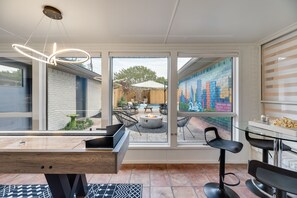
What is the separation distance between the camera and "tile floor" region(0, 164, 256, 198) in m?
2.43

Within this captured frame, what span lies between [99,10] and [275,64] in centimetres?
300

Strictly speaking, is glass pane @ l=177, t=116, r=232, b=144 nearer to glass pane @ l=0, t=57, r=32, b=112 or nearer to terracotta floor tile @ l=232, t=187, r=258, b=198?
terracotta floor tile @ l=232, t=187, r=258, b=198

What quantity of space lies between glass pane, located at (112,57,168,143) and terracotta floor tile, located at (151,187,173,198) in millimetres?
1170

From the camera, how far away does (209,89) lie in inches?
140

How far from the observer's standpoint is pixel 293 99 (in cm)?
264

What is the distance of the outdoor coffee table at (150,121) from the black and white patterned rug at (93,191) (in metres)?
1.31

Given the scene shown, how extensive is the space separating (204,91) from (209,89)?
0.11m

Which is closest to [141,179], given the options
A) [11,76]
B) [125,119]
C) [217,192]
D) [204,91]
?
A: [217,192]

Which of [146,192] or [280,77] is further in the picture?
[280,77]

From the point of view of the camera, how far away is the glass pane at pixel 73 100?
Answer: 11.6 feet

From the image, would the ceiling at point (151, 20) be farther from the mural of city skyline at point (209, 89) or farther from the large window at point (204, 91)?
the mural of city skyline at point (209, 89)

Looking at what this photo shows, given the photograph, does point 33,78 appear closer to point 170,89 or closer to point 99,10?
point 99,10

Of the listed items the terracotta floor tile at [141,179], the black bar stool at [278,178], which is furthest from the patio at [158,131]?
the black bar stool at [278,178]

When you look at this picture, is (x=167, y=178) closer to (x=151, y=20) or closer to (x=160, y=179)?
(x=160, y=179)
